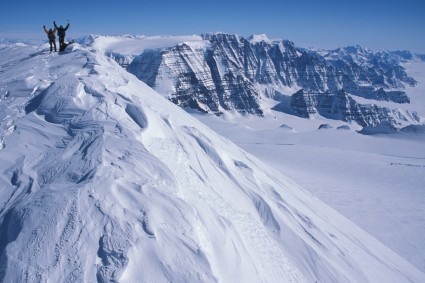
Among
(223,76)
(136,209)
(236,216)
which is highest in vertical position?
(136,209)

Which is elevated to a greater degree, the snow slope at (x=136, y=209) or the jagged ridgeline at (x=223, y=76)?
the snow slope at (x=136, y=209)

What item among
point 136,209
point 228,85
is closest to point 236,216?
point 136,209

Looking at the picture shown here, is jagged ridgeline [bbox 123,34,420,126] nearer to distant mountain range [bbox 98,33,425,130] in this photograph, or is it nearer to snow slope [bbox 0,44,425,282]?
distant mountain range [bbox 98,33,425,130]

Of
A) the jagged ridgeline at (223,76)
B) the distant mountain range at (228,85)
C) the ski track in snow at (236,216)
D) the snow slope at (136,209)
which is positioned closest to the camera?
the snow slope at (136,209)

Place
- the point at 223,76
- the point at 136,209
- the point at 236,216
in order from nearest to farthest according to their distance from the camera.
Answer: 1. the point at 136,209
2. the point at 236,216
3. the point at 223,76

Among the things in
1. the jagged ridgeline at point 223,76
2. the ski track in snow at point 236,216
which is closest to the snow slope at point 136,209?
the ski track in snow at point 236,216

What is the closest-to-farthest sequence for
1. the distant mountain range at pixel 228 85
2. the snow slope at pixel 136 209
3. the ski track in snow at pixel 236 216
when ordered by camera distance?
1. the snow slope at pixel 136 209
2. the ski track in snow at pixel 236 216
3. the distant mountain range at pixel 228 85

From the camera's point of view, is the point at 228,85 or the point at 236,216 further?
the point at 228,85

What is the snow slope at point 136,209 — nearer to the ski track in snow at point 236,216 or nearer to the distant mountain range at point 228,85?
the ski track in snow at point 236,216

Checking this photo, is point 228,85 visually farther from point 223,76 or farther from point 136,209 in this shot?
point 136,209
